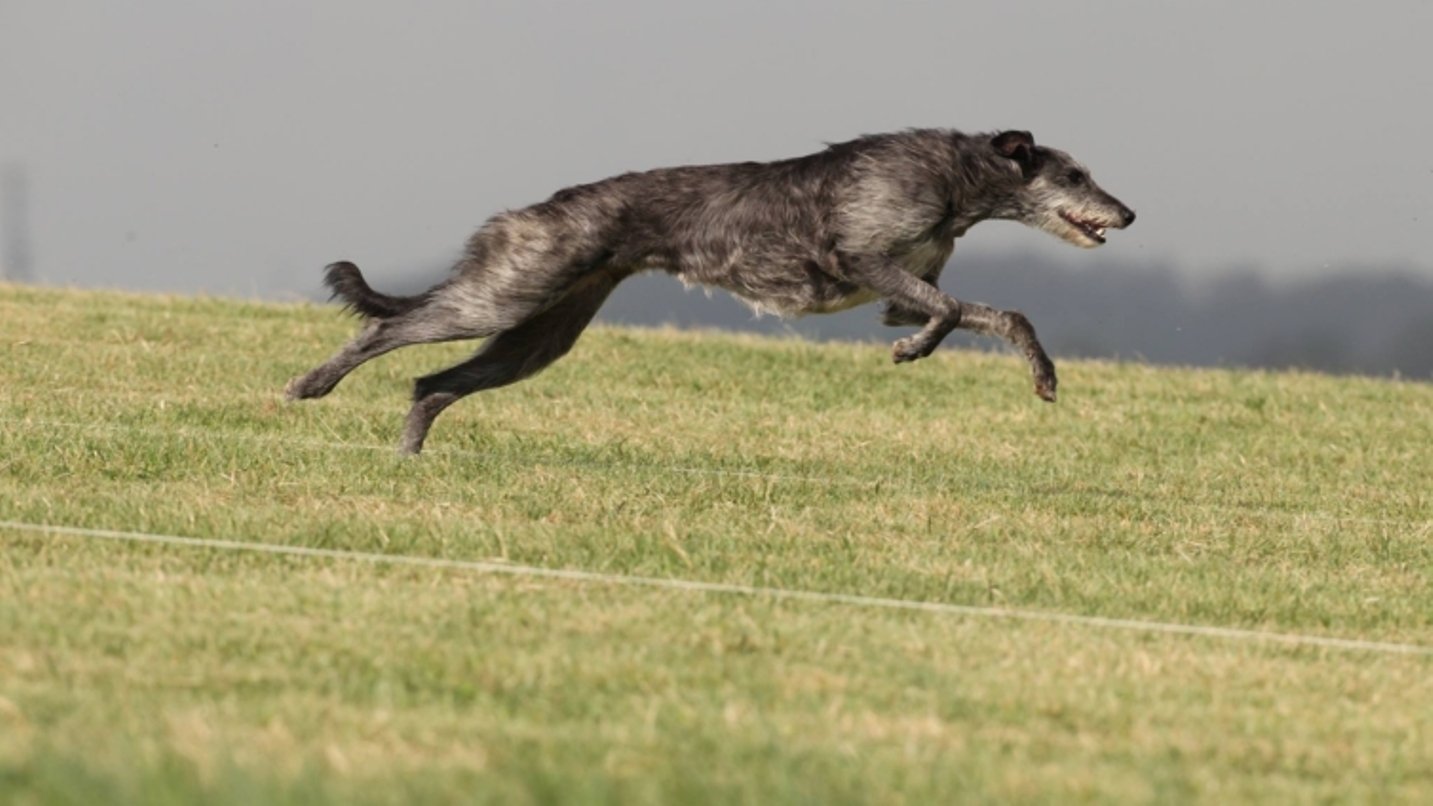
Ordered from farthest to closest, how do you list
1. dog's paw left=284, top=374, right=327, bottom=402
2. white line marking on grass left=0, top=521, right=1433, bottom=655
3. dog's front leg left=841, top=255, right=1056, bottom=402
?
dog's paw left=284, top=374, right=327, bottom=402, dog's front leg left=841, top=255, right=1056, bottom=402, white line marking on grass left=0, top=521, right=1433, bottom=655

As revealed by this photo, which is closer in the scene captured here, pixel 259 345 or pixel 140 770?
pixel 140 770

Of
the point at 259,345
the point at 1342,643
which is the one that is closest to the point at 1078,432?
the point at 259,345

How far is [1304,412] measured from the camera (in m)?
15.4

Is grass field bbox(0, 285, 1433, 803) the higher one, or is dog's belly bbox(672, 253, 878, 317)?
dog's belly bbox(672, 253, 878, 317)

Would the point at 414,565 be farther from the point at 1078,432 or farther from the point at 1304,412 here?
the point at 1304,412

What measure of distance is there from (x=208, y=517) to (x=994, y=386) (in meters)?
9.02

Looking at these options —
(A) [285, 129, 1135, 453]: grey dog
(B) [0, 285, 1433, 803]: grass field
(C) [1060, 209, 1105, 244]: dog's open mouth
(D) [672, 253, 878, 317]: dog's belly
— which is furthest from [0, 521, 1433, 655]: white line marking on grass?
(C) [1060, 209, 1105, 244]: dog's open mouth

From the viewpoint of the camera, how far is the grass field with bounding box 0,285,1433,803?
4.40 metres

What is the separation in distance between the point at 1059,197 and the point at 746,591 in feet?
15.2

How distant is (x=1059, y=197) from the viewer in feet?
35.1

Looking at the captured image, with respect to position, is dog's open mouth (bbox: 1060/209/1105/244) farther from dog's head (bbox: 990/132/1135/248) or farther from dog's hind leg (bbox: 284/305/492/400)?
dog's hind leg (bbox: 284/305/492/400)

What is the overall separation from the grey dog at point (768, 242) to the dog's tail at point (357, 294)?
16 millimetres

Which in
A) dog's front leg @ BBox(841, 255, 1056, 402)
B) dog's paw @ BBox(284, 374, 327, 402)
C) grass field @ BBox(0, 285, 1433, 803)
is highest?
dog's front leg @ BBox(841, 255, 1056, 402)

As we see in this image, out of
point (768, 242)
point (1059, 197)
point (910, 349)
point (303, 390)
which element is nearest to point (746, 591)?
point (910, 349)
